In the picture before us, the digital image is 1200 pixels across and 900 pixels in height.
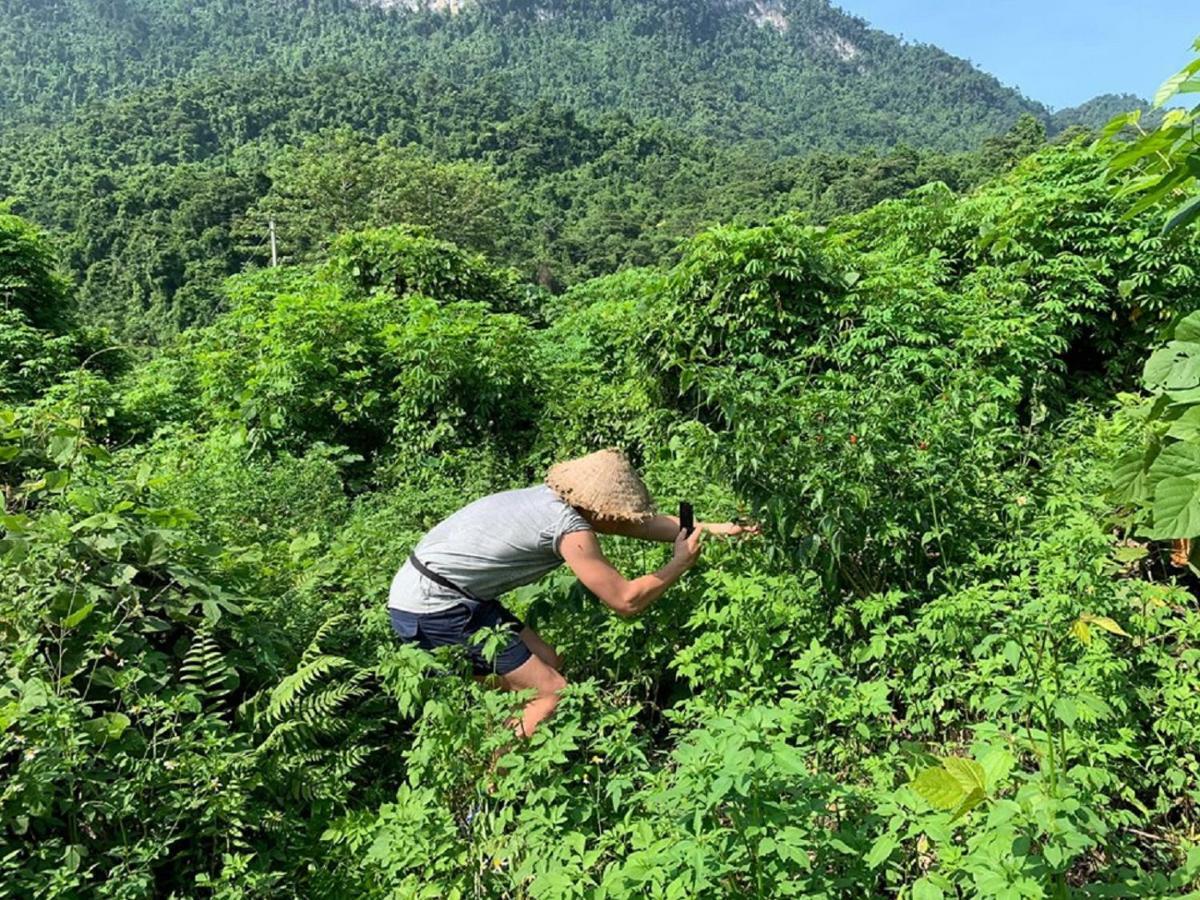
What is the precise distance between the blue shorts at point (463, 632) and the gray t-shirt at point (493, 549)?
0.10 feet

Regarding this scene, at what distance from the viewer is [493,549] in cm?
268

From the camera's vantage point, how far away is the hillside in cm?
12009

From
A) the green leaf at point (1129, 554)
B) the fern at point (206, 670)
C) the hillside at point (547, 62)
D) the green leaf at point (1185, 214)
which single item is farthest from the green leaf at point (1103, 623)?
the hillside at point (547, 62)

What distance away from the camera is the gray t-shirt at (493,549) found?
8.80ft

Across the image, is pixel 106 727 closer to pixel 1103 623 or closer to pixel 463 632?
pixel 463 632

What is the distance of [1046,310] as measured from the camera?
5453mm

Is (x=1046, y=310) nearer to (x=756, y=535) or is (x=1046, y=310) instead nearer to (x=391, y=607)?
(x=756, y=535)

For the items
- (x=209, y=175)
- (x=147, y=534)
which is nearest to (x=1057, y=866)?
(x=147, y=534)

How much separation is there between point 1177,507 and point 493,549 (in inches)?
73.2

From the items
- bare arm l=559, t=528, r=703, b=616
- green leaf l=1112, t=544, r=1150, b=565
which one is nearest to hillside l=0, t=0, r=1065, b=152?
bare arm l=559, t=528, r=703, b=616

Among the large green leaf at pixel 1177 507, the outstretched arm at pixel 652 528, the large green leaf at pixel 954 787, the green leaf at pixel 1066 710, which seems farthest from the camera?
the outstretched arm at pixel 652 528

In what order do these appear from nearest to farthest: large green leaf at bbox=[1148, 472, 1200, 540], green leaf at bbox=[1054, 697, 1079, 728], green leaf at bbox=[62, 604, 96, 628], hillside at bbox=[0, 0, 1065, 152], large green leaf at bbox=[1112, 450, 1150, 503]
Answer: large green leaf at bbox=[1148, 472, 1200, 540] → green leaf at bbox=[1054, 697, 1079, 728] → large green leaf at bbox=[1112, 450, 1150, 503] → green leaf at bbox=[62, 604, 96, 628] → hillside at bbox=[0, 0, 1065, 152]

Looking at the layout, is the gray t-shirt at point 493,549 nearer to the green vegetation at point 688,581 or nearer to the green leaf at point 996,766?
the green vegetation at point 688,581

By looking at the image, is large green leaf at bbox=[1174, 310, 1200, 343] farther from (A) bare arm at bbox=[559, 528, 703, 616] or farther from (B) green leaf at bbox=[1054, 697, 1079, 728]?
(A) bare arm at bbox=[559, 528, 703, 616]
